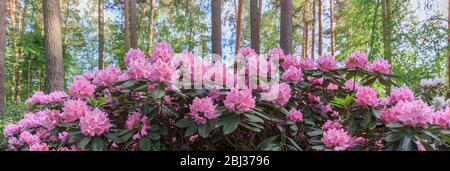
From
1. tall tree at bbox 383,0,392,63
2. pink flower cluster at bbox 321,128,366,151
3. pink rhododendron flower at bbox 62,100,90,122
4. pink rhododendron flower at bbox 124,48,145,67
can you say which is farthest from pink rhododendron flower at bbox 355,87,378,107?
tall tree at bbox 383,0,392,63

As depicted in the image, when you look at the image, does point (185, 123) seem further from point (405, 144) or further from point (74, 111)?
point (405, 144)

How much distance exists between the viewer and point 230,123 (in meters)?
1.75

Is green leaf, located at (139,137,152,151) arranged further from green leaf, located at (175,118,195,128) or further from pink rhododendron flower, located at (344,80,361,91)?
pink rhododendron flower, located at (344,80,361,91)

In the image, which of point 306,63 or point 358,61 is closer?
point 358,61

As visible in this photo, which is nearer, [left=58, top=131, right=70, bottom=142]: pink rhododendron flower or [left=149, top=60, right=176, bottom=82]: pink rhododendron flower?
[left=149, top=60, right=176, bottom=82]: pink rhododendron flower

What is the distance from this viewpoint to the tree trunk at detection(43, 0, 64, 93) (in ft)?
24.2

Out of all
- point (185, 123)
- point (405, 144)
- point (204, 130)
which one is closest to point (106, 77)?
point (185, 123)

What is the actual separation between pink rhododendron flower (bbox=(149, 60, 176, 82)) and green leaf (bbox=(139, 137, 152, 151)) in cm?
26

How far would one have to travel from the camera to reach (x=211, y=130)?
1.88 m

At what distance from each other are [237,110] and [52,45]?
6437 mm

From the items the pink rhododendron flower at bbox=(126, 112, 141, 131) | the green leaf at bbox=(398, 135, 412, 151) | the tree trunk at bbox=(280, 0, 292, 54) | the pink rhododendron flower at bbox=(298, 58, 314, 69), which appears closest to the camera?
the green leaf at bbox=(398, 135, 412, 151)
